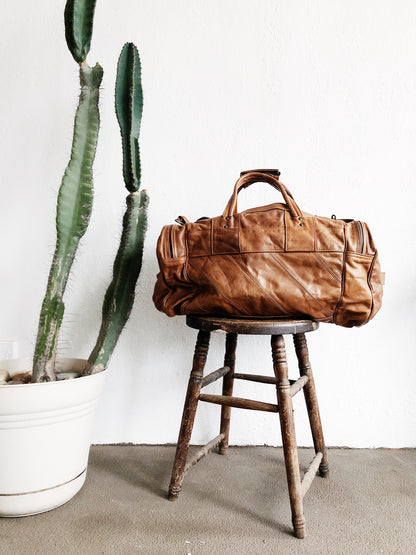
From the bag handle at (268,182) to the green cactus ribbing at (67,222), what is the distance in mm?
327

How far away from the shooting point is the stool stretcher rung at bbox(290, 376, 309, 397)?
0.91 metres

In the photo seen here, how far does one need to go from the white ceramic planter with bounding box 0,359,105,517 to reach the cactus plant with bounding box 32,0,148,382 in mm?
93

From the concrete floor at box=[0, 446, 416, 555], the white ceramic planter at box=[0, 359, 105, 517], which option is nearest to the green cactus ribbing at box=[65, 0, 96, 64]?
the white ceramic planter at box=[0, 359, 105, 517]

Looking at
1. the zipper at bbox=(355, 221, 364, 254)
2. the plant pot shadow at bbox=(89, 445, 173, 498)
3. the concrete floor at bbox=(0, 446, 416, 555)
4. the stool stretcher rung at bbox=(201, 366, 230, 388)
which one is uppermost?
the zipper at bbox=(355, 221, 364, 254)

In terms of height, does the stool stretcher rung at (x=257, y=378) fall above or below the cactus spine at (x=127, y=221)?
below

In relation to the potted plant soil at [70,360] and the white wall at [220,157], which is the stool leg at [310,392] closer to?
the white wall at [220,157]

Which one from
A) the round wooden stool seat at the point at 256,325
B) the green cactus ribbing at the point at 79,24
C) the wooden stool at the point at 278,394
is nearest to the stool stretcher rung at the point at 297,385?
the wooden stool at the point at 278,394

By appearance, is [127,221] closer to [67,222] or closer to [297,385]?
[67,222]

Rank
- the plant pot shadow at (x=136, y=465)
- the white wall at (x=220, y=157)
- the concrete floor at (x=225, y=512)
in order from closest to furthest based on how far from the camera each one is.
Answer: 1. the concrete floor at (x=225, y=512)
2. the plant pot shadow at (x=136, y=465)
3. the white wall at (x=220, y=157)

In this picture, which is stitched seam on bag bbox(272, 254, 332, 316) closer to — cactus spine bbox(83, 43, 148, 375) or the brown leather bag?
the brown leather bag

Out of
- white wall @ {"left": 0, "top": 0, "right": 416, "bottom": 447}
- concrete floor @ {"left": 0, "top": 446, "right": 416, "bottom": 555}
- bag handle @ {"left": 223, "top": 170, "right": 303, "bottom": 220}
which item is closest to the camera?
concrete floor @ {"left": 0, "top": 446, "right": 416, "bottom": 555}

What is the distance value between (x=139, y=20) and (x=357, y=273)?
105 centimetres

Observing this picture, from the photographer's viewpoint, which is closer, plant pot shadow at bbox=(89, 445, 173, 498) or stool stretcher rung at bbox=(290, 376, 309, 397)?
stool stretcher rung at bbox=(290, 376, 309, 397)

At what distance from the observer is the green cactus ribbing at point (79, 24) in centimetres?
94
